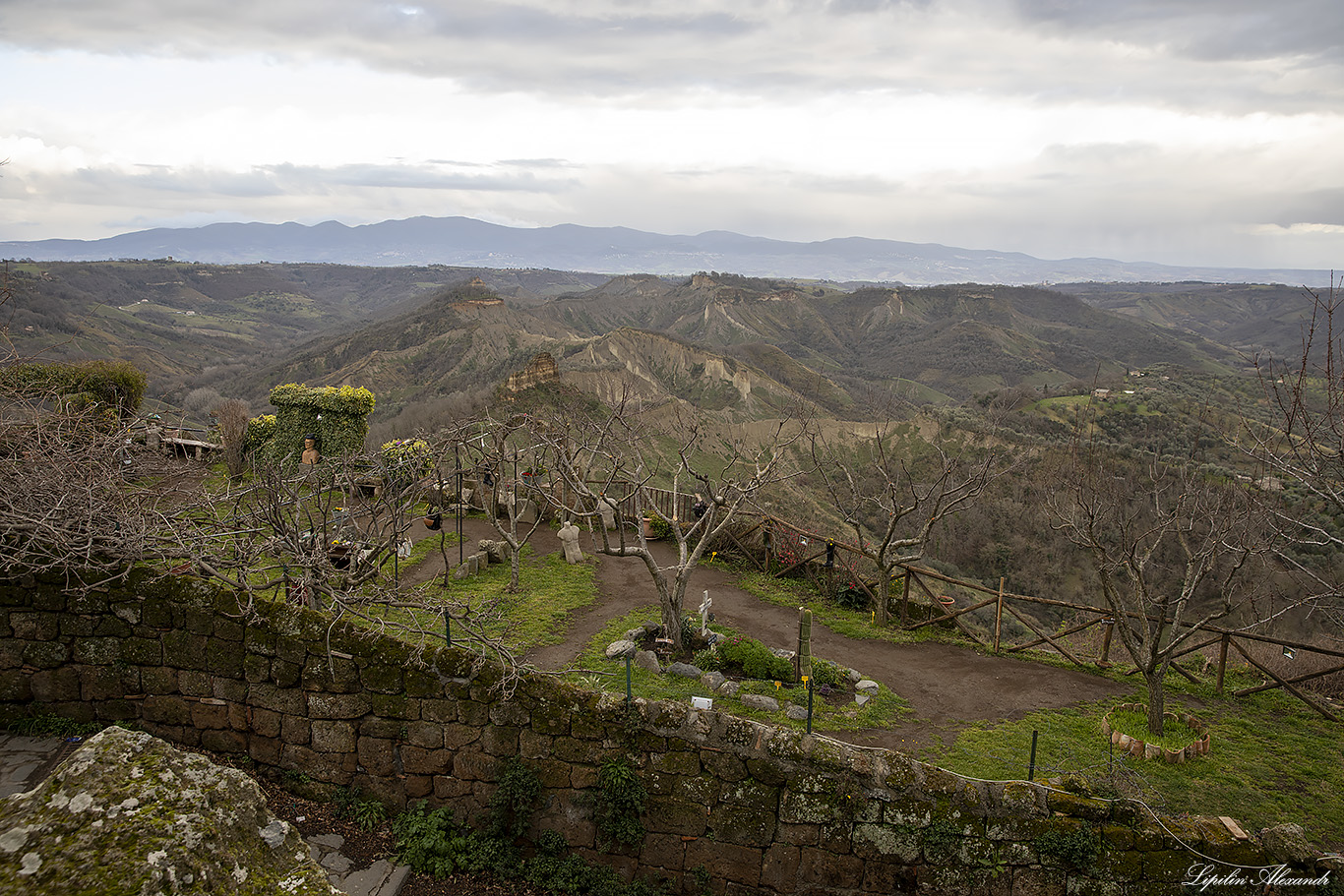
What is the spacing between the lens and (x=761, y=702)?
34.1 feet

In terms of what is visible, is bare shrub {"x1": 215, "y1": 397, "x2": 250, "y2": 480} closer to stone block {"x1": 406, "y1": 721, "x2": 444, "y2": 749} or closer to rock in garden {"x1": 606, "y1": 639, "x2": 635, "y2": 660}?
rock in garden {"x1": 606, "y1": 639, "x2": 635, "y2": 660}

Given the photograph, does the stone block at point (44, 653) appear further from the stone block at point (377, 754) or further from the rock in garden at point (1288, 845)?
the rock in garden at point (1288, 845)

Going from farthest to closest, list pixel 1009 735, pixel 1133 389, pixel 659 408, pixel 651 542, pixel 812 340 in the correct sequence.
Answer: pixel 812 340 < pixel 1133 389 < pixel 659 408 < pixel 651 542 < pixel 1009 735

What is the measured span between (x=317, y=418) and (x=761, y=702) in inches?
772

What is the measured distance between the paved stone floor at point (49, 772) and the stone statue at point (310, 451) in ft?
53.9

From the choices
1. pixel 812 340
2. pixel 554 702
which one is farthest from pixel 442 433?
pixel 812 340

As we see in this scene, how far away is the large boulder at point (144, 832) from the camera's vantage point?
3.51 meters

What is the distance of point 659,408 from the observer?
61281 millimetres

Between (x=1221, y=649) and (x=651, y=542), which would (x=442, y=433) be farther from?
(x=1221, y=649)

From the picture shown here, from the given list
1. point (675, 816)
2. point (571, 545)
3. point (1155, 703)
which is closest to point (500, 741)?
point (675, 816)

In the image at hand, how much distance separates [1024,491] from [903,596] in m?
37.4

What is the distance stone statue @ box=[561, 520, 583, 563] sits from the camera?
57.0 ft

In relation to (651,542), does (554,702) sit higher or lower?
higher

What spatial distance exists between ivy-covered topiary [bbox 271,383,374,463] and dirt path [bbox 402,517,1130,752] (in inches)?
395
